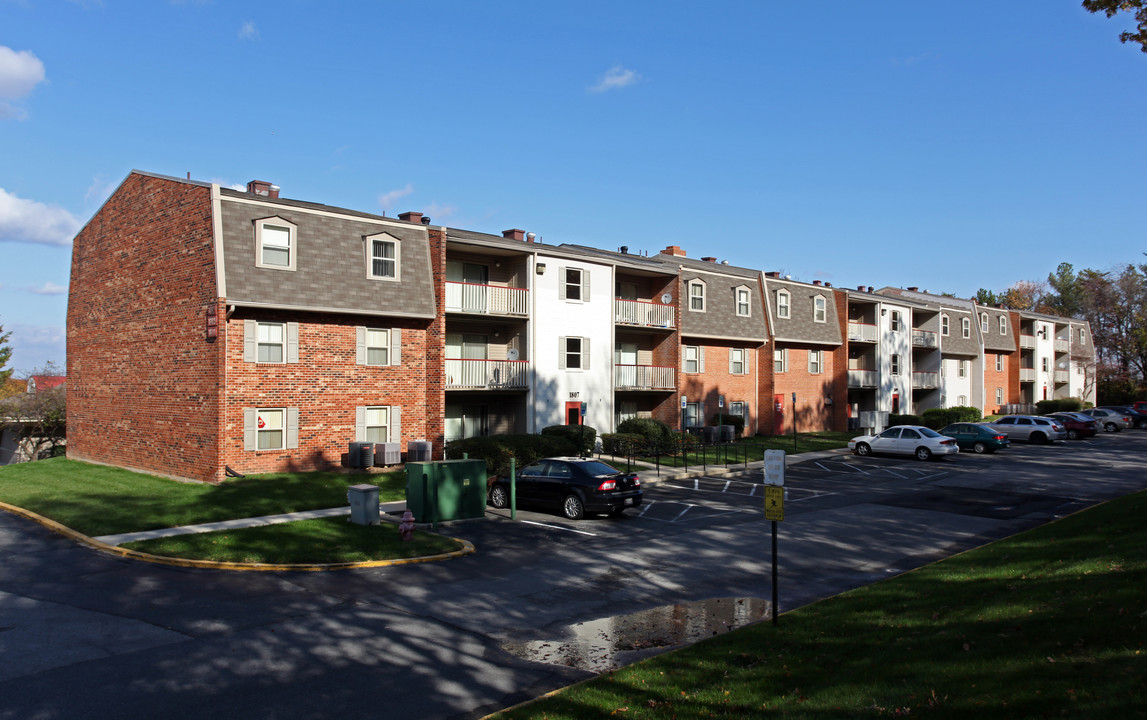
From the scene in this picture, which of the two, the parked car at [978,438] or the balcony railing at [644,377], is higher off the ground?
the balcony railing at [644,377]

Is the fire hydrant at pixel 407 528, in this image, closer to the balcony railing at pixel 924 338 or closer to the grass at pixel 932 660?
the grass at pixel 932 660

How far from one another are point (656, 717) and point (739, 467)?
24.2m

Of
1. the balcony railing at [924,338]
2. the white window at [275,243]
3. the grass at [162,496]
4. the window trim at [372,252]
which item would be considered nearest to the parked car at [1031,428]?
the balcony railing at [924,338]

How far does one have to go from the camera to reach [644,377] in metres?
35.5

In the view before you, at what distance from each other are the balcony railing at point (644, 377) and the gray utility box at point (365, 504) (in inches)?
707

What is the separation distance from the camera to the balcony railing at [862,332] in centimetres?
4731

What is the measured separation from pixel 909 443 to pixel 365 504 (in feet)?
82.1

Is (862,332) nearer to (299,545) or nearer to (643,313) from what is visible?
(643,313)

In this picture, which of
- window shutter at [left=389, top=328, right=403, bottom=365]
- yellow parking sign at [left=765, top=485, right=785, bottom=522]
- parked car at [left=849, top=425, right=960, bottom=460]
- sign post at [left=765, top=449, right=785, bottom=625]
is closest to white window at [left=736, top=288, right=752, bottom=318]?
parked car at [left=849, top=425, right=960, bottom=460]

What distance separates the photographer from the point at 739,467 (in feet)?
99.2

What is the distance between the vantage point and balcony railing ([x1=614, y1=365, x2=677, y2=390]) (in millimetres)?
34531

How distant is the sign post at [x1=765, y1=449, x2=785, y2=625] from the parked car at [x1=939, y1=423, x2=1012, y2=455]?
29.5 meters

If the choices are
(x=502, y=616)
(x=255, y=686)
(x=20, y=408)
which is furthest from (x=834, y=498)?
(x=20, y=408)

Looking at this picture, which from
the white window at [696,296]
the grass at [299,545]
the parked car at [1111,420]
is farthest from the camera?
the parked car at [1111,420]
